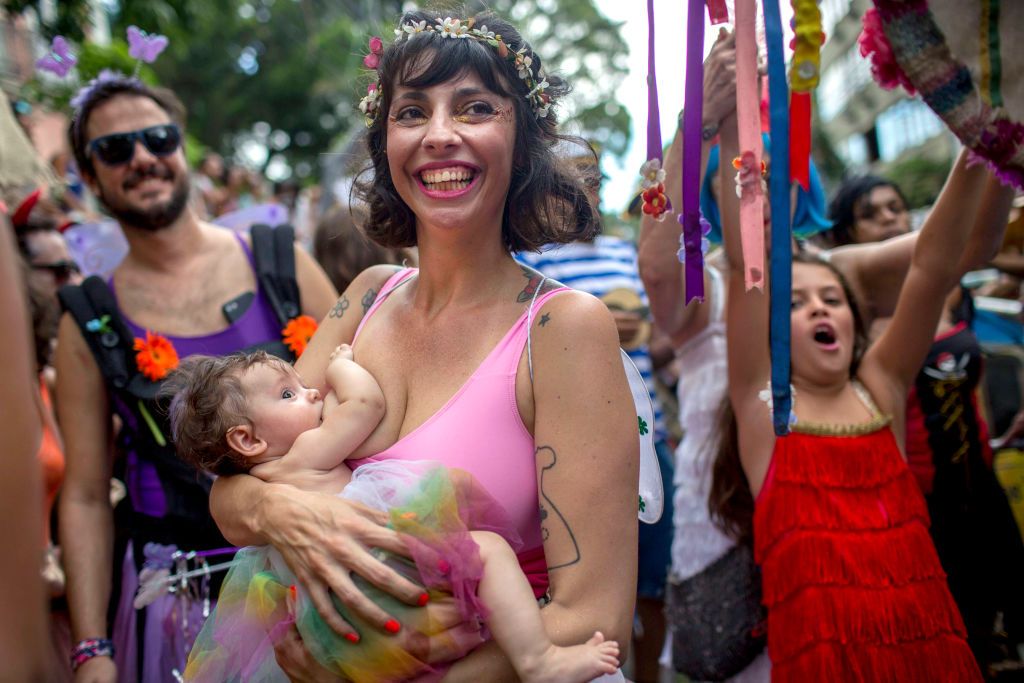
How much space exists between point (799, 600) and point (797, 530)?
0.21m

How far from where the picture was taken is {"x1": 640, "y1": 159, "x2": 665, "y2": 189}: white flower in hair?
2297mm

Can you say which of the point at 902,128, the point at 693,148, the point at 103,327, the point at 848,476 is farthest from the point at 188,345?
the point at 902,128

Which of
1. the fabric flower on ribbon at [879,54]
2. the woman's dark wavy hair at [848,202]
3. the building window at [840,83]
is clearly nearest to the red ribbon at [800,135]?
the fabric flower on ribbon at [879,54]

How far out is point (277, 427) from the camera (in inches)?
80.8

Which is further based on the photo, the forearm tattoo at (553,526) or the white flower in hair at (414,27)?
the white flower in hair at (414,27)

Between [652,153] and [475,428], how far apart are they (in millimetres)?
899

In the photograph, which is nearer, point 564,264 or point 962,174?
point 962,174

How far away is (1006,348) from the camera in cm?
527

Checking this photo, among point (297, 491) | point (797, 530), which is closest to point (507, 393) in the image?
point (297, 491)

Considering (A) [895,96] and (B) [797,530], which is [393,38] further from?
(A) [895,96]

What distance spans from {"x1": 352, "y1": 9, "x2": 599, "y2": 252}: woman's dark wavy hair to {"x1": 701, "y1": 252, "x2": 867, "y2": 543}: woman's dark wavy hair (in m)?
1.17

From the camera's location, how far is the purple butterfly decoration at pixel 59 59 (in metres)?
3.28

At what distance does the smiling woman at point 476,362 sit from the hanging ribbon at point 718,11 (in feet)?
1.38

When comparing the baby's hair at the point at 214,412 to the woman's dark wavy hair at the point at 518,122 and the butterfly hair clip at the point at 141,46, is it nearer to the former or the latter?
the woman's dark wavy hair at the point at 518,122
